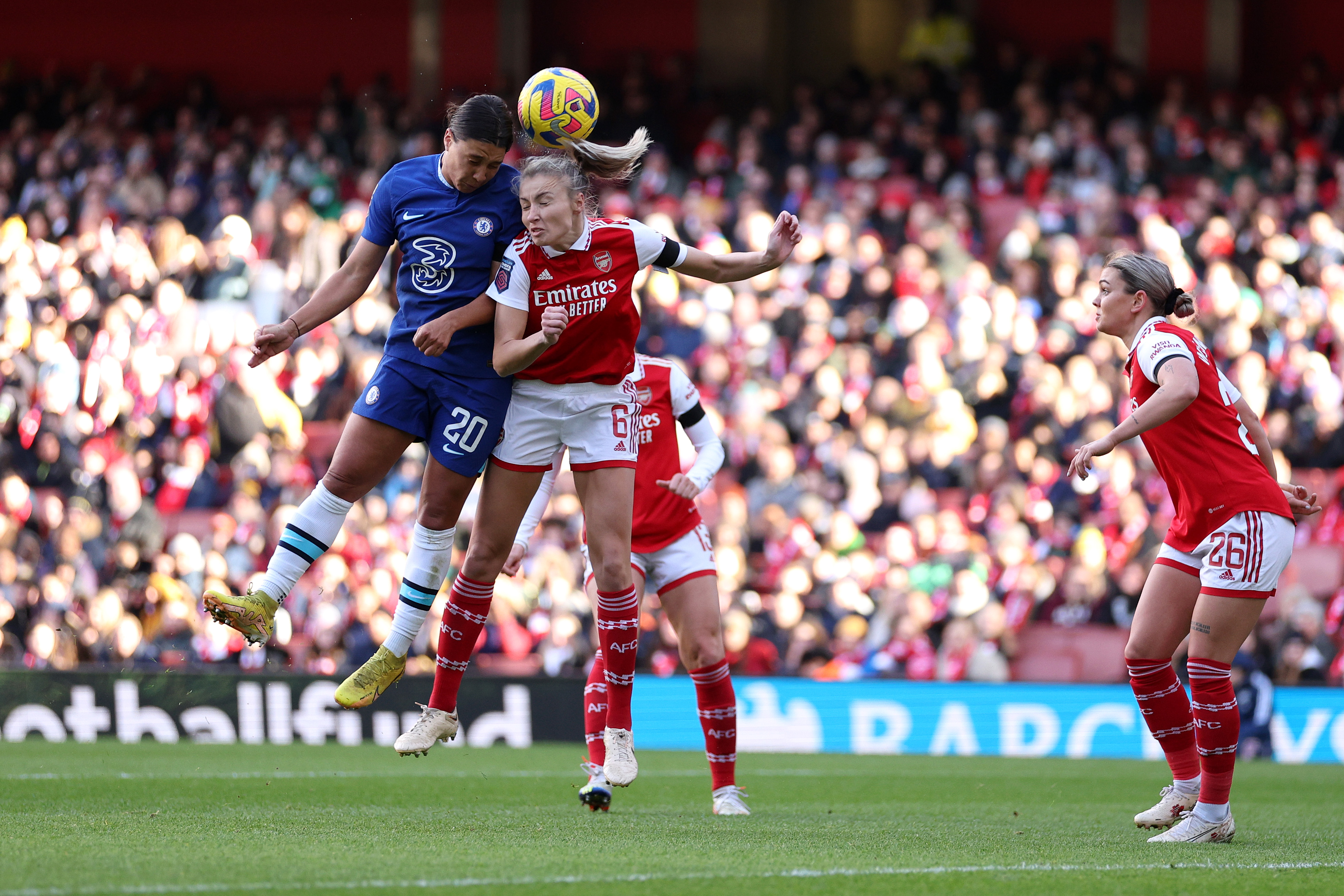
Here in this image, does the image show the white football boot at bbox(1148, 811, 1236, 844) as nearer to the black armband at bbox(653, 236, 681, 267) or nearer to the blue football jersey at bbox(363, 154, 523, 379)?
the black armband at bbox(653, 236, 681, 267)

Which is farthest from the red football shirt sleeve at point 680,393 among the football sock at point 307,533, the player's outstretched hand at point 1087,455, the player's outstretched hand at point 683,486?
the player's outstretched hand at point 1087,455

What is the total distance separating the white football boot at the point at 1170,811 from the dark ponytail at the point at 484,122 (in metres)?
4.14

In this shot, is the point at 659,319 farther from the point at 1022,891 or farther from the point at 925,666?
the point at 1022,891

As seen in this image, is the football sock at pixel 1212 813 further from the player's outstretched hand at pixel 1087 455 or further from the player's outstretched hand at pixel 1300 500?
the player's outstretched hand at pixel 1087 455

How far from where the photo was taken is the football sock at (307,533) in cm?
719

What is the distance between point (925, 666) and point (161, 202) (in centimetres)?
1252

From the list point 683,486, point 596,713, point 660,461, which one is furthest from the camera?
point 660,461

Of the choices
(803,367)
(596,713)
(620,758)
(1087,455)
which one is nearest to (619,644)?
(620,758)

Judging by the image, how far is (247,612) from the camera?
6855mm

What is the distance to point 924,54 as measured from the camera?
2355cm

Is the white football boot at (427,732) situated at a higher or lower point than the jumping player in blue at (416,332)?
lower

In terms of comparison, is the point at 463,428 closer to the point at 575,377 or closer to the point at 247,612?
the point at 575,377

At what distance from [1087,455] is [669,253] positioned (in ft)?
6.77

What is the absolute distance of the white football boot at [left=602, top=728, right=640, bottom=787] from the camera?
7.32m
